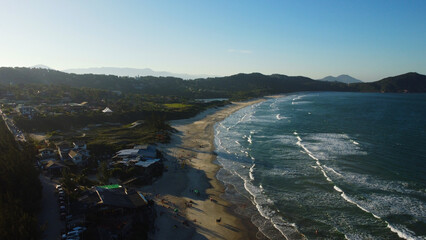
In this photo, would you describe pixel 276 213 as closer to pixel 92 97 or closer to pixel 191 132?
pixel 191 132

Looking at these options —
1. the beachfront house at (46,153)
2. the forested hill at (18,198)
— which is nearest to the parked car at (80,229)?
the forested hill at (18,198)

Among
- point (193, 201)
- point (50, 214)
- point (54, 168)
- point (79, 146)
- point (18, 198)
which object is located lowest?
point (193, 201)

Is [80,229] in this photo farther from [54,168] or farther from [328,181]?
[328,181]

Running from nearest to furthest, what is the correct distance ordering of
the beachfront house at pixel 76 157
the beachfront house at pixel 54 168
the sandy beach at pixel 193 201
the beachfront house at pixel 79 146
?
the sandy beach at pixel 193 201 < the beachfront house at pixel 54 168 < the beachfront house at pixel 76 157 < the beachfront house at pixel 79 146

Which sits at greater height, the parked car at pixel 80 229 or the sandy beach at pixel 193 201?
the parked car at pixel 80 229

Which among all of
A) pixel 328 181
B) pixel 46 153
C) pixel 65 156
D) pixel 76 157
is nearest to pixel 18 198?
pixel 76 157

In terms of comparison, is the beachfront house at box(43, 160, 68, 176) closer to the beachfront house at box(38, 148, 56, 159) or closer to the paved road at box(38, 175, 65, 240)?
the paved road at box(38, 175, 65, 240)

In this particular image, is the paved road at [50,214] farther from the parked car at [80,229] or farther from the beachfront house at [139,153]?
the beachfront house at [139,153]

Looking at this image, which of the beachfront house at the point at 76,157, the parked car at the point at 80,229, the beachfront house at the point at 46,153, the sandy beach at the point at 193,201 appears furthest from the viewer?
the beachfront house at the point at 46,153
